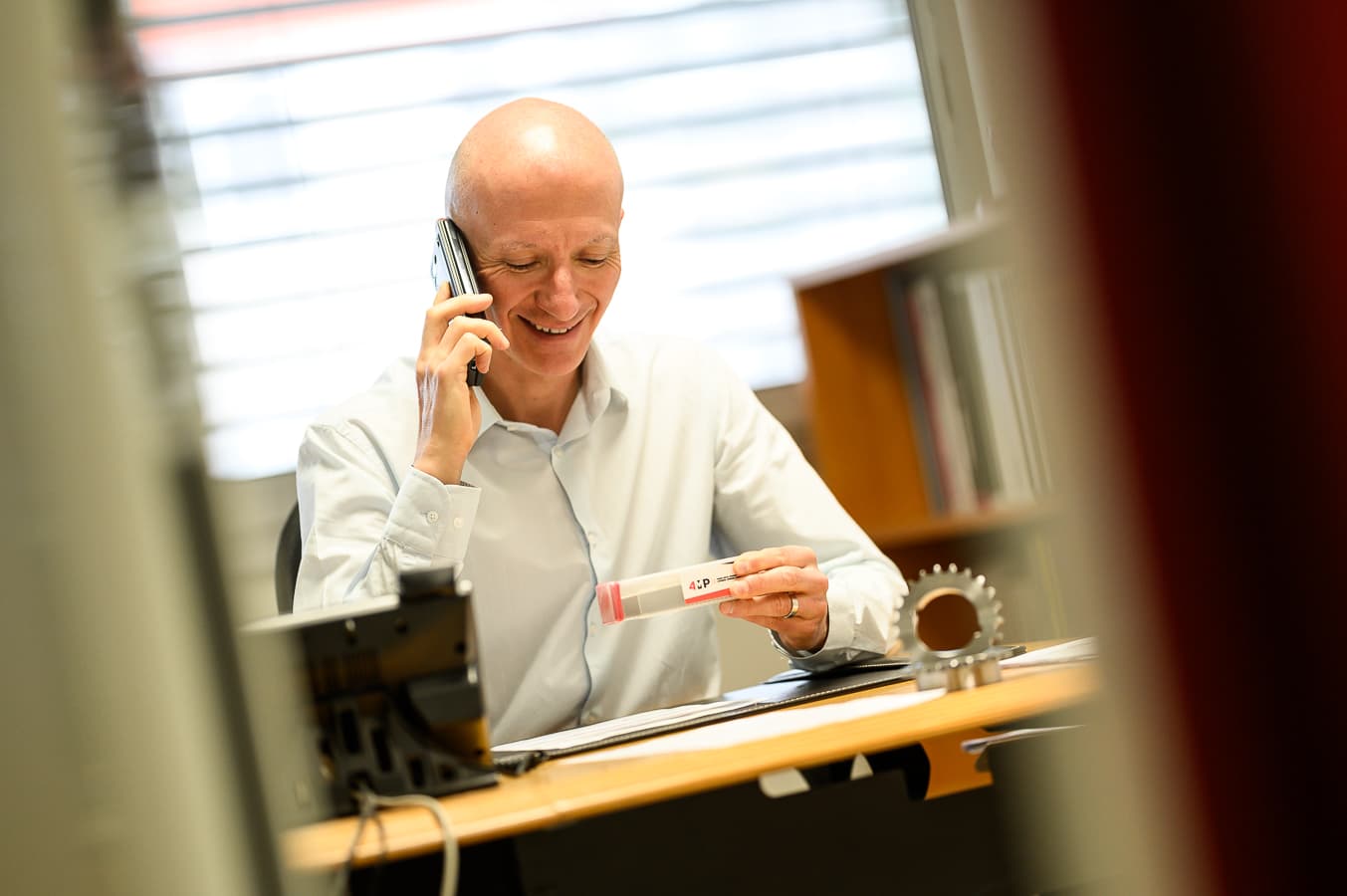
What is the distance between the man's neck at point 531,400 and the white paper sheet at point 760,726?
71 centimetres

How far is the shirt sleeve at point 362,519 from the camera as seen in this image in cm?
137

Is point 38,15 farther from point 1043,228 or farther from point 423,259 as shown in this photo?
point 423,259

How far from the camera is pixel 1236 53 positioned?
0.27 metres

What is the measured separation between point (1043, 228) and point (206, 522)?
208mm

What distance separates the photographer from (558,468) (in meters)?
1.69

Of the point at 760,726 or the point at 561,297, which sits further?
the point at 561,297

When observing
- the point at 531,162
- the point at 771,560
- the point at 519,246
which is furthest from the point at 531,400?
the point at 771,560

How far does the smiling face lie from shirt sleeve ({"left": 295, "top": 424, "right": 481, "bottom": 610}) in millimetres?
217

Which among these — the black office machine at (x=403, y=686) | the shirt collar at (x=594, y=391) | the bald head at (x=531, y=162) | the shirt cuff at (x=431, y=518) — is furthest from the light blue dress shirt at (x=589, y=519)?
the black office machine at (x=403, y=686)

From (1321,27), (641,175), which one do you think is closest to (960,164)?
(641,175)

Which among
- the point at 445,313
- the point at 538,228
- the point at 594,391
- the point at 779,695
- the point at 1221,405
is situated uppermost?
the point at 538,228

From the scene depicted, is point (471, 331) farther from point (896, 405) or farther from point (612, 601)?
point (896, 405)

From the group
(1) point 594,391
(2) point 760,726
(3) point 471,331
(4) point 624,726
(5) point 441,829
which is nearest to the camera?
(5) point 441,829

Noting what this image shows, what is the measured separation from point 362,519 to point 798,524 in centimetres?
56
